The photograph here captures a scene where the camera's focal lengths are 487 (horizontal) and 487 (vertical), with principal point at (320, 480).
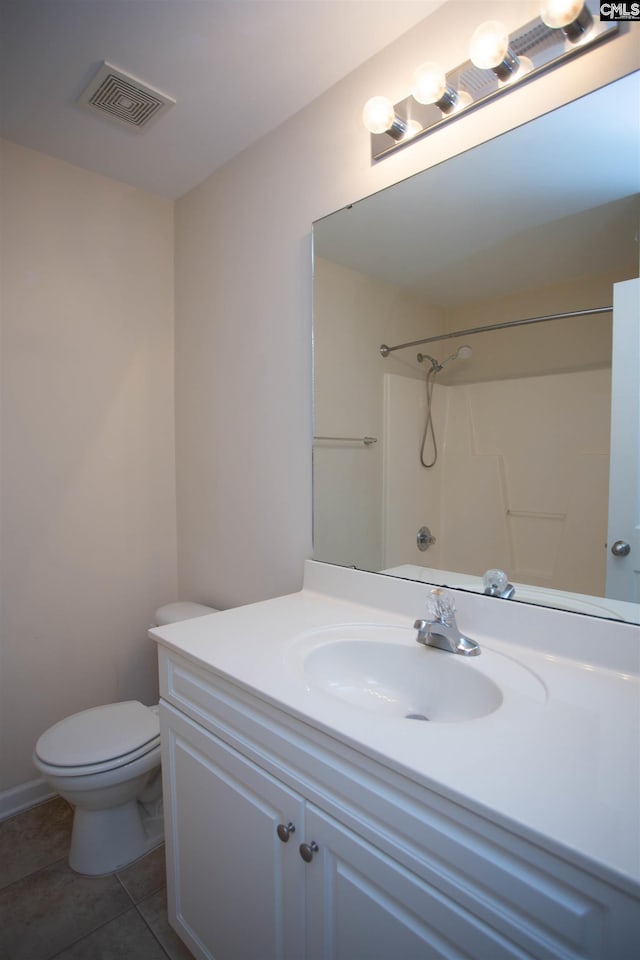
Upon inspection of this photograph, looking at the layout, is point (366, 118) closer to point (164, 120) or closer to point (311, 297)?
point (311, 297)

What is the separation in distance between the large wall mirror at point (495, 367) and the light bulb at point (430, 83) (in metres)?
0.15

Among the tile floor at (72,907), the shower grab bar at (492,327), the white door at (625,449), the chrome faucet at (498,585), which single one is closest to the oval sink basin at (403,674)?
the chrome faucet at (498,585)

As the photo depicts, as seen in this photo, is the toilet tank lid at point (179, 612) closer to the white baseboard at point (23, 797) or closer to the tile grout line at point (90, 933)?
the white baseboard at point (23, 797)

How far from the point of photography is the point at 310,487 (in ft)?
5.33

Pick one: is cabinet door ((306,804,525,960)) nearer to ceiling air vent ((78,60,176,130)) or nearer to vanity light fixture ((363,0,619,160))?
vanity light fixture ((363,0,619,160))

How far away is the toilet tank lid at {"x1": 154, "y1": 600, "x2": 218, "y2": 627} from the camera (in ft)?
6.49

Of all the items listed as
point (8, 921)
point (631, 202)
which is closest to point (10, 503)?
point (8, 921)

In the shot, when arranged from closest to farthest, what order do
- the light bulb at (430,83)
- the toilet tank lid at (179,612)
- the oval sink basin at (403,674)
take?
the oval sink basin at (403,674)
the light bulb at (430,83)
the toilet tank lid at (179,612)

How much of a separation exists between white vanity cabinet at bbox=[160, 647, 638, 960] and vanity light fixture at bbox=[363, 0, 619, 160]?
55.6 inches

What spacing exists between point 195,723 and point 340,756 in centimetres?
47

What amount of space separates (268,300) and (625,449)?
4.11 feet

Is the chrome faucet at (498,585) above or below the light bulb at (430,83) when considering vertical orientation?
below

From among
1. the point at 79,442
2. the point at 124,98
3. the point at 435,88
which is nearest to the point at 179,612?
the point at 79,442

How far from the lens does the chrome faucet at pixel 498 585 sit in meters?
1.14
